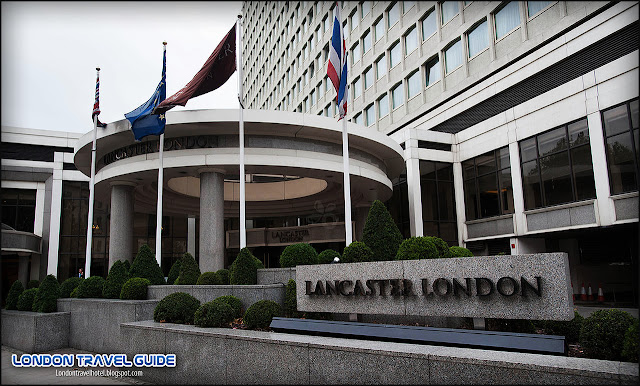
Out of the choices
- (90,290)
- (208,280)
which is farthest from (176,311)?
(90,290)

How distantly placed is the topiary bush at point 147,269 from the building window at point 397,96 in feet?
83.8

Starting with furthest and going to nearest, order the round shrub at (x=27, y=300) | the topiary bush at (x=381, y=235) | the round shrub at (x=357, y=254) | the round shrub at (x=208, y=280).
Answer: the round shrub at (x=27, y=300) → the round shrub at (x=208, y=280) → the topiary bush at (x=381, y=235) → the round shrub at (x=357, y=254)

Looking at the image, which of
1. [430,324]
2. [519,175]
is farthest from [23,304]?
[519,175]

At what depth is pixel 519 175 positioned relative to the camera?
25.5 metres

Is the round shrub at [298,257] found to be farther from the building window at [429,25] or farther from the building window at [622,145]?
the building window at [429,25]

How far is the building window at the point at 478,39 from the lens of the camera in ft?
96.1

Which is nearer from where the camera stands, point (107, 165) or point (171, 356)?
point (171, 356)

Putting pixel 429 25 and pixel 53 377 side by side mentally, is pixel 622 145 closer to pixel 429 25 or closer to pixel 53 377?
pixel 429 25

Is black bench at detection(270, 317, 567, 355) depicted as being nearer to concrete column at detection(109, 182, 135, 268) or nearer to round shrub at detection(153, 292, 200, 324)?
round shrub at detection(153, 292, 200, 324)

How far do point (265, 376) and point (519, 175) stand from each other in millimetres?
21222

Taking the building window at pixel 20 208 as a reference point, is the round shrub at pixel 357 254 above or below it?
below

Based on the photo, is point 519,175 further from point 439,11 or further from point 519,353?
point 519,353

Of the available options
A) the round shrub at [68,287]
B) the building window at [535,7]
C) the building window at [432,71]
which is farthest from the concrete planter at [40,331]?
the building window at [432,71]

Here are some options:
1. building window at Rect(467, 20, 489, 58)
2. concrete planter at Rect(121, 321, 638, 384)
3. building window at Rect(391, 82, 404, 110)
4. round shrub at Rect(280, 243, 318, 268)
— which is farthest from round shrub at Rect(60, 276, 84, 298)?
building window at Rect(391, 82, 404, 110)
